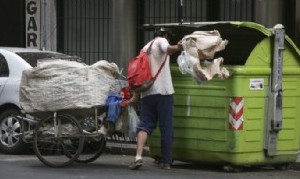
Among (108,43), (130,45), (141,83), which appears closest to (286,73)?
(141,83)

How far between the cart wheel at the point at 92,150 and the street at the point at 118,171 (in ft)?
0.34

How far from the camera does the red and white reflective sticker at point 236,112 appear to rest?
32.9 feet

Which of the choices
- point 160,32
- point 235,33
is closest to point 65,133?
point 160,32

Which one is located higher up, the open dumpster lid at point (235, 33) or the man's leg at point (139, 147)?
the open dumpster lid at point (235, 33)

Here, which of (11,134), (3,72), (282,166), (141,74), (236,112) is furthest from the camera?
(3,72)

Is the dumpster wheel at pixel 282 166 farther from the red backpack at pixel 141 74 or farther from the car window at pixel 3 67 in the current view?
the car window at pixel 3 67

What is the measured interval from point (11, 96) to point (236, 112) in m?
4.05

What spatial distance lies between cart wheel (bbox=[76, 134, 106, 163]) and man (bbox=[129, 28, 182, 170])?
68 centimetres

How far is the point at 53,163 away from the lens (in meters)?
10.8

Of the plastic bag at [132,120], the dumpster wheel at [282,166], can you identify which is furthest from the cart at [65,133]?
the dumpster wheel at [282,166]

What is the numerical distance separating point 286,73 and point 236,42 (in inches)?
35.0

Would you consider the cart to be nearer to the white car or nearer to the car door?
the white car

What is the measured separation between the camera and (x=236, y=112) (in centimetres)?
1003

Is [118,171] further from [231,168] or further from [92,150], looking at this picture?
[231,168]
